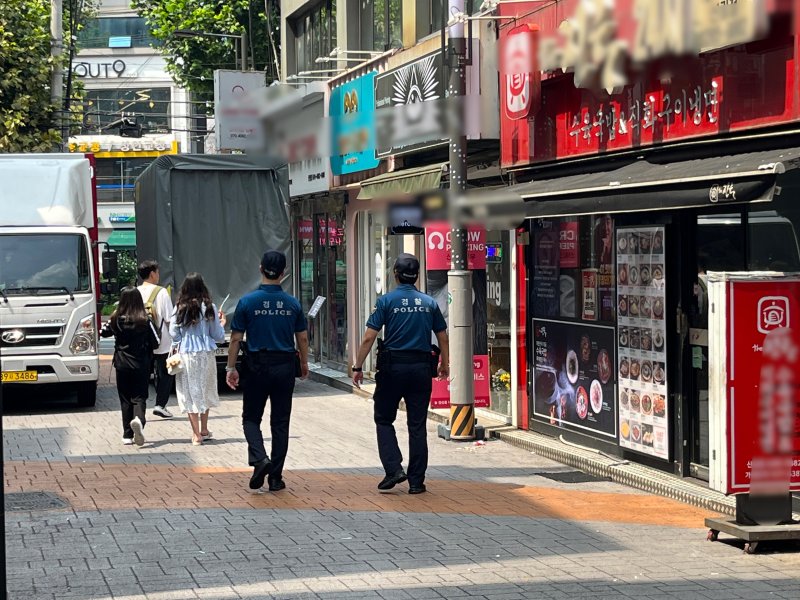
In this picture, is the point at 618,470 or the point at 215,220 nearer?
the point at 618,470

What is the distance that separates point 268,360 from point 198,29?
3.90 meters

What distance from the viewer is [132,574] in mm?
6992

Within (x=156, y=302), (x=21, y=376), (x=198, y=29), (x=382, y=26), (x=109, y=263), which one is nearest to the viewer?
(x=198, y=29)

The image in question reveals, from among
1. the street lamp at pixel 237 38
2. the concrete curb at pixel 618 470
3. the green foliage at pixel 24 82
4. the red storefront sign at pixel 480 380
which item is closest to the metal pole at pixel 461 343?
the red storefront sign at pixel 480 380

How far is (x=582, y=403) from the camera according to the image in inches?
473

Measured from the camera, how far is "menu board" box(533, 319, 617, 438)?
1152 cm

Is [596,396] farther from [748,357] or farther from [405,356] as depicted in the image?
[748,357]

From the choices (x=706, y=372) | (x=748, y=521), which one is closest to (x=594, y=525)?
(x=748, y=521)

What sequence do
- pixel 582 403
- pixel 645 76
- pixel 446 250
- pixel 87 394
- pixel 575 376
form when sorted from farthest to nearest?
pixel 87 394 → pixel 446 250 → pixel 575 376 → pixel 582 403 → pixel 645 76

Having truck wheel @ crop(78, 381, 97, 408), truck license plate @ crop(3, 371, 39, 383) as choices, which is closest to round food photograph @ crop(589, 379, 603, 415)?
truck wheel @ crop(78, 381, 97, 408)

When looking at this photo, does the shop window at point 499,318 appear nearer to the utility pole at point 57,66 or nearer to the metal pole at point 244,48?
the metal pole at point 244,48

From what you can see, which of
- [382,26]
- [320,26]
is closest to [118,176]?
[320,26]

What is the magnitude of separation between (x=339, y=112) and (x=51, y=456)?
393 inches

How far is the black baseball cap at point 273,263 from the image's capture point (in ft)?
31.9
